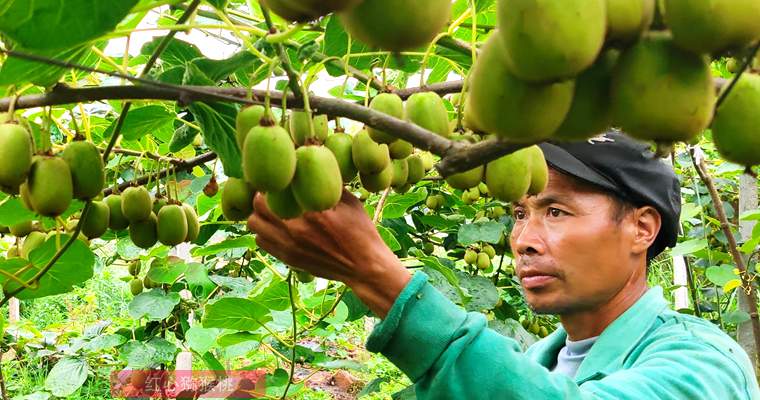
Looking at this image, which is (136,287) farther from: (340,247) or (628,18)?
(628,18)

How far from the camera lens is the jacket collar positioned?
176 cm

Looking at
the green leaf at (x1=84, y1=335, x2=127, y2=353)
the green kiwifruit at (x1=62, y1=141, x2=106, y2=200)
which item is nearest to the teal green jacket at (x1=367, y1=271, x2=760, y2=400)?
the green kiwifruit at (x1=62, y1=141, x2=106, y2=200)

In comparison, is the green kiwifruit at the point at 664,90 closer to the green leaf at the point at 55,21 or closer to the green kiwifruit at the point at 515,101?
the green kiwifruit at the point at 515,101

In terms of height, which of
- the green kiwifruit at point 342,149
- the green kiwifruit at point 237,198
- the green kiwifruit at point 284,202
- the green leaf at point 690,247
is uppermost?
the green kiwifruit at point 284,202

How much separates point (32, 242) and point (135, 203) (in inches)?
10.5

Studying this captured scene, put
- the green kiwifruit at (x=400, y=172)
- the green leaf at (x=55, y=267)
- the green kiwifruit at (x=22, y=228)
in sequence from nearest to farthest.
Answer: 1. the green kiwifruit at (x=400, y=172)
2. the green leaf at (x=55, y=267)
3. the green kiwifruit at (x=22, y=228)

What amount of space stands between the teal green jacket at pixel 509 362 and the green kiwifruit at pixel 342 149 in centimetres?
28

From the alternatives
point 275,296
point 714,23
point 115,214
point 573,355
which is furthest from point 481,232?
point 714,23

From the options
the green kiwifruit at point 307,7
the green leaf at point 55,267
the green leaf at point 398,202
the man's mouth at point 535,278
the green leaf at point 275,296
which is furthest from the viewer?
the green leaf at point 398,202

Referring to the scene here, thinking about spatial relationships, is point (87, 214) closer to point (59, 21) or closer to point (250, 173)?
point (250, 173)

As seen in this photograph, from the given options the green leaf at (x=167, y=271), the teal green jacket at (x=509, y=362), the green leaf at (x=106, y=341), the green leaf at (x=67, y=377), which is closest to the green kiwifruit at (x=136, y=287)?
the green leaf at (x=167, y=271)

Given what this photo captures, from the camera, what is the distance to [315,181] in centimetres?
77

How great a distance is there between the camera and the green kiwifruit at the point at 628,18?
426mm

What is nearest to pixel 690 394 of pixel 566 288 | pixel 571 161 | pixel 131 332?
pixel 566 288
